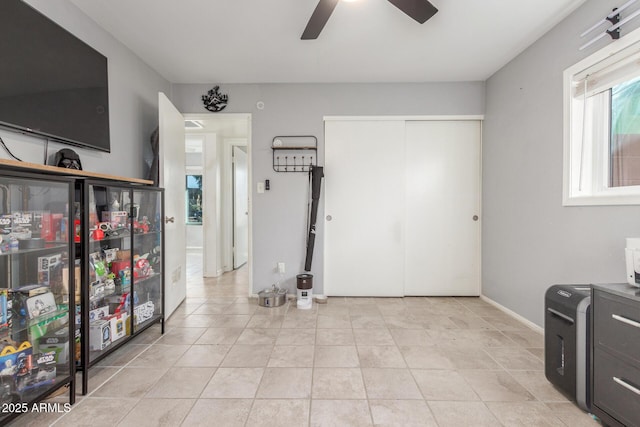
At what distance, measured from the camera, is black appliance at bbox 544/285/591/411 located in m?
1.41

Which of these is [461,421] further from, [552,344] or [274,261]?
[274,261]

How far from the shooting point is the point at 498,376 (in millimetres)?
1741

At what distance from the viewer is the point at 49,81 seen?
164 centimetres

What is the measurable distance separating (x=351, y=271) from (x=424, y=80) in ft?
7.62

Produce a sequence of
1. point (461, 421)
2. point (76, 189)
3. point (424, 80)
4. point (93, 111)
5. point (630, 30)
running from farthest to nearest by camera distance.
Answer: point (424, 80), point (93, 111), point (630, 30), point (76, 189), point (461, 421)

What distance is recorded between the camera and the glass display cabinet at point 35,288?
4.14 ft

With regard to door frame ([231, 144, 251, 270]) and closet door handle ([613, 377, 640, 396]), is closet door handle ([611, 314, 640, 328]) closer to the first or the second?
closet door handle ([613, 377, 640, 396])

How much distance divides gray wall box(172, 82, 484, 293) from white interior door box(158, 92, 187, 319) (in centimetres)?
63

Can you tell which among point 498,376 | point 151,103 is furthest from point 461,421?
point 151,103

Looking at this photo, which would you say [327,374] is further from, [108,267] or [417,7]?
[417,7]

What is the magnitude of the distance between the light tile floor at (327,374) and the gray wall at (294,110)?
3.26 feet

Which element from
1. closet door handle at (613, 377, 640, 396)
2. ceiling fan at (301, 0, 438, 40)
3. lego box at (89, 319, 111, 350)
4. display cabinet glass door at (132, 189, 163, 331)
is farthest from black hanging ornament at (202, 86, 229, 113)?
closet door handle at (613, 377, 640, 396)

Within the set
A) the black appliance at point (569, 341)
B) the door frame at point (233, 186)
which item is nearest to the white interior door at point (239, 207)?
the door frame at point (233, 186)

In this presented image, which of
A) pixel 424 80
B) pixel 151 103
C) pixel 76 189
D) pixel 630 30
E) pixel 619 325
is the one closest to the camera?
pixel 619 325
